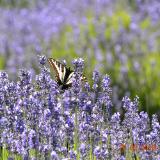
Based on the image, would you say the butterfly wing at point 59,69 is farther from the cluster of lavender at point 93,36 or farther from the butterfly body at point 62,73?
the cluster of lavender at point 93,36

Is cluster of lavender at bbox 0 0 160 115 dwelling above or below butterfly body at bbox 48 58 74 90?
above

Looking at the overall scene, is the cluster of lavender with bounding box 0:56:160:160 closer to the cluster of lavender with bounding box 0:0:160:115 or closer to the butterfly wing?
the butterfly wing

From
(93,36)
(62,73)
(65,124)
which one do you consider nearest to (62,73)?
(62,73)

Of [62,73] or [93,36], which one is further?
[93,36]

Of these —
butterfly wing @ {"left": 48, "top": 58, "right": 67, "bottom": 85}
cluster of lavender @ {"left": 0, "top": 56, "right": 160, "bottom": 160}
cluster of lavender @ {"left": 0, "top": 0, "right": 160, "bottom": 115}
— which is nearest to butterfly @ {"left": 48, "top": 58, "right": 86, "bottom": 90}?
butterfly wing @ {"left": 48, "top": 58, "right": 67, "bottom": 85}

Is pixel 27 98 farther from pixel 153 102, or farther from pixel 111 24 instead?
pixel 111 24

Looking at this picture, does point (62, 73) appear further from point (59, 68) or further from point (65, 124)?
point (65, 124)

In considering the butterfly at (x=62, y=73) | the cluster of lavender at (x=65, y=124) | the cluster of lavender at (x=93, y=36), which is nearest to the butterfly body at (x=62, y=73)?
the butterfly at (x=62, y=73)
